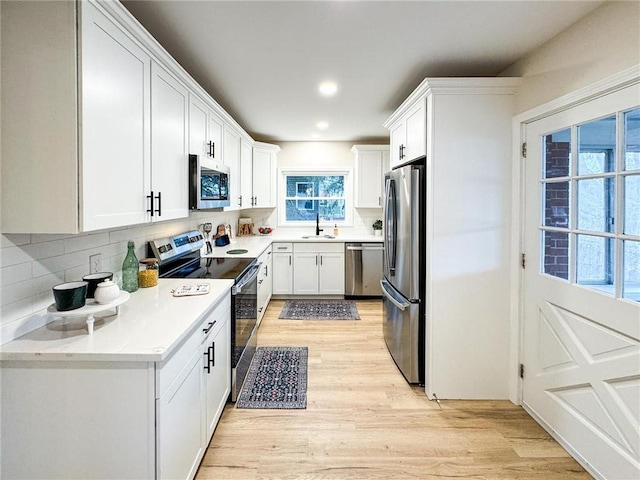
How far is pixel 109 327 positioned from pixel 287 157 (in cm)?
459

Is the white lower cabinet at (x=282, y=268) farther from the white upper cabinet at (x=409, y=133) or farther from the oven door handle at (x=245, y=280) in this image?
the white upper cabinet at (x=409, y=133)

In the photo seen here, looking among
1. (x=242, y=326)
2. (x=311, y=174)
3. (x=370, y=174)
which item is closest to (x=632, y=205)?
(x=242, y=326)

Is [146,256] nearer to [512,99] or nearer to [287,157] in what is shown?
[512,99]

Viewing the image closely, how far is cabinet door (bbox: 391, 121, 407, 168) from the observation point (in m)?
3.14

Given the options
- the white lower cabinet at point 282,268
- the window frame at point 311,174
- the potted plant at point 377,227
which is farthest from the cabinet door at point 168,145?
the potted plant at point 377,227

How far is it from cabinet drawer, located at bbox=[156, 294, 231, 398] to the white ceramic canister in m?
0.37

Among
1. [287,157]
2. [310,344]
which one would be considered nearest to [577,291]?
[310,344]

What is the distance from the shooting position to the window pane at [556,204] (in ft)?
6.81

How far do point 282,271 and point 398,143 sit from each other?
2631mm

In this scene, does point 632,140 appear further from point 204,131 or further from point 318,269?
point 318,269

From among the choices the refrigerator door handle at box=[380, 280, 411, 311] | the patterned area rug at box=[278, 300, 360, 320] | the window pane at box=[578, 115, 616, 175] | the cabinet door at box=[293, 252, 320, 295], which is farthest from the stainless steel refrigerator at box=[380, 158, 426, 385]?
the cabinet door at box=[293, 252, 320, 295]

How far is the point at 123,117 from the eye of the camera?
160 centimetres

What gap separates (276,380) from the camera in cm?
277

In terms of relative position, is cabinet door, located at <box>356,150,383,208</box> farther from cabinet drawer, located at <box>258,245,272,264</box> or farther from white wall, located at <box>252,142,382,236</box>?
cabinet drawer, located at <box>258,245,272,264</box>
